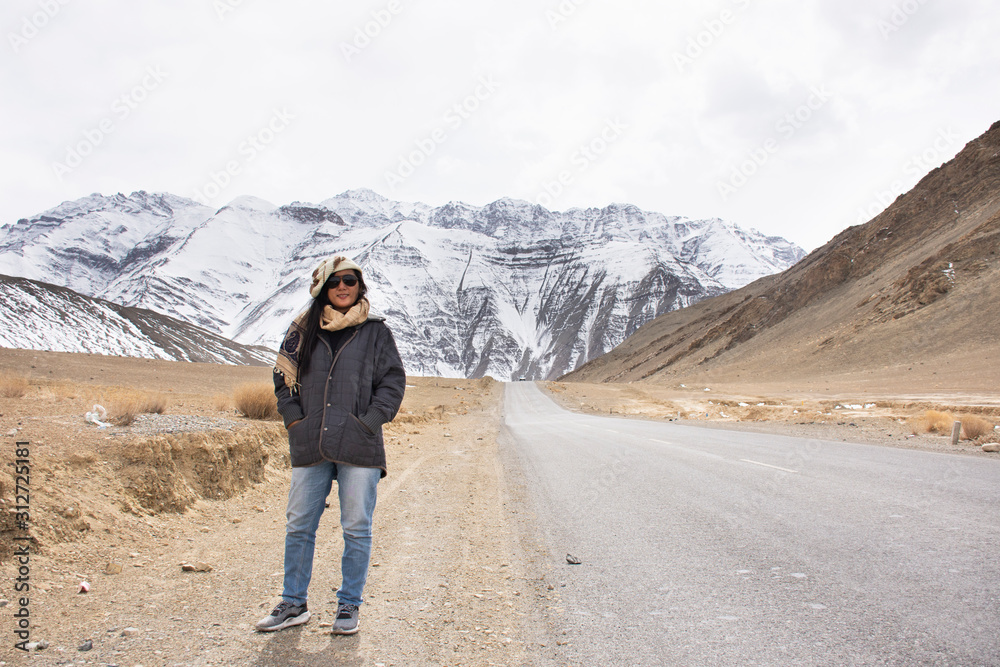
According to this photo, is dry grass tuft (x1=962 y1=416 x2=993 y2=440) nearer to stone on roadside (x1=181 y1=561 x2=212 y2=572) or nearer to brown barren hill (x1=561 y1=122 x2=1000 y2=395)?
stone on roadside (x1=181 y1=561 x2=212 y2=572)

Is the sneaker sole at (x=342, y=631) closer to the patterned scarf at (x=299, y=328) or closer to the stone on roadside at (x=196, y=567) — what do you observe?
the patterned scarf at (x=299, y=328)

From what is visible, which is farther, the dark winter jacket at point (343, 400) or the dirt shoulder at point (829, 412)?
the dirt shoulder at point (829, 412)

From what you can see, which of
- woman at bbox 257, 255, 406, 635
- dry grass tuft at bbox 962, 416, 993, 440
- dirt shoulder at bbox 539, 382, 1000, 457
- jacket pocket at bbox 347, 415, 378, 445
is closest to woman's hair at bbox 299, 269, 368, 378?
woman at bbox 257, 255, 406, 635

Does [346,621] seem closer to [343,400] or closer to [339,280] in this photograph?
[343,400]

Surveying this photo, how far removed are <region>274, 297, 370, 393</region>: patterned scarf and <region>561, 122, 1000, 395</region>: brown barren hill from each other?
37065 mm

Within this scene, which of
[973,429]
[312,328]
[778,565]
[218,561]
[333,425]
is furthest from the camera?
[973,429]

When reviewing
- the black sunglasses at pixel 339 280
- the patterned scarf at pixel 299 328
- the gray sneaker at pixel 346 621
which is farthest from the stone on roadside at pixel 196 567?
the black sunglasses at pixel 339 280

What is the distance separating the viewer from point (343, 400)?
12.1 feet

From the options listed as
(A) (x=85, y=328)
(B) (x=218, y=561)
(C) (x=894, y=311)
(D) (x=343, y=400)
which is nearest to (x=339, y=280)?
(D) (x=343, y=400)

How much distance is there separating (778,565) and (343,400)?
3.50 meters

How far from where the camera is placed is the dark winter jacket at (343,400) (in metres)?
3.66

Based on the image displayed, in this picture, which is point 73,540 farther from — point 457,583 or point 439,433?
point 439,433

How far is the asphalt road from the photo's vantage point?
315 cm

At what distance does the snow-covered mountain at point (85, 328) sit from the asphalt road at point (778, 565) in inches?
3904
